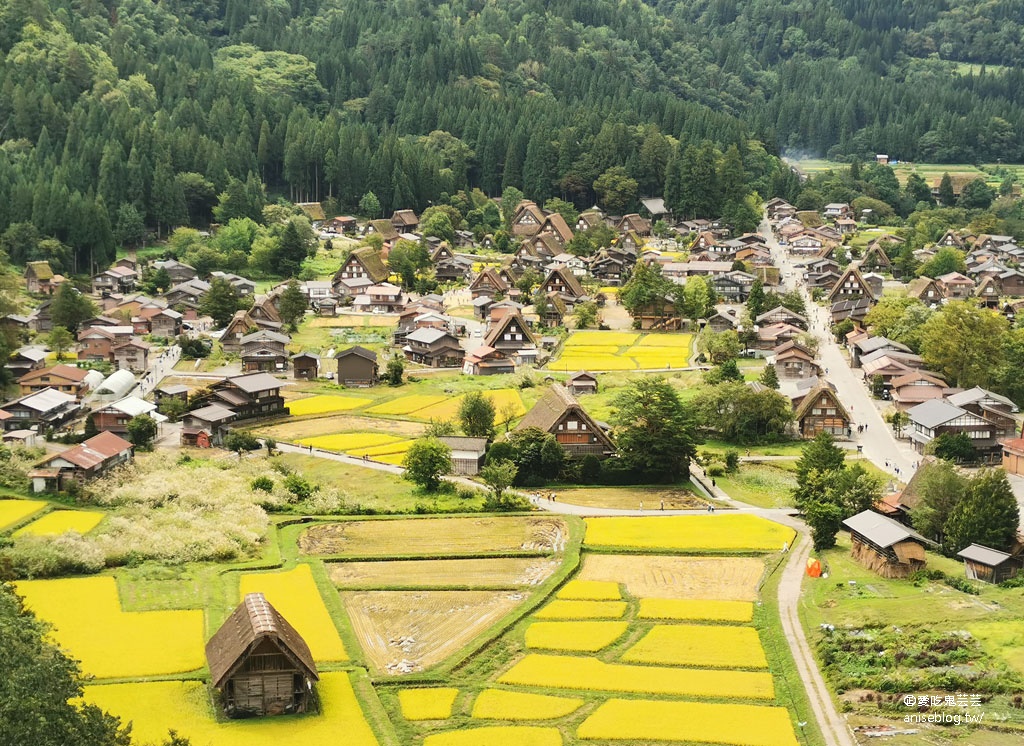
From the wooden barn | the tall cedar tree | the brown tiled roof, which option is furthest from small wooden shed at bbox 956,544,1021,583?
the tall cedar tree

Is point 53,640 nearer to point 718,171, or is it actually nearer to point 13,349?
point 13,349

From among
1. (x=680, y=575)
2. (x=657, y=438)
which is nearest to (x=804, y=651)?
(x=680, y=575)

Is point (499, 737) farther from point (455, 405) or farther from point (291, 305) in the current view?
point (291, 305)

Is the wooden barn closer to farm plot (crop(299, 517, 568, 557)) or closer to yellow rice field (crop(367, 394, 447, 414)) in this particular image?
farm plot (crop(299, 517, 568, 557))

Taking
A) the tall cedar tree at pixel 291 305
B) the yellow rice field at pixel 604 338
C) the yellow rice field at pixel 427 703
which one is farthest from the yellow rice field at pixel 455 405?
the yellow rice field at pixel 427 703

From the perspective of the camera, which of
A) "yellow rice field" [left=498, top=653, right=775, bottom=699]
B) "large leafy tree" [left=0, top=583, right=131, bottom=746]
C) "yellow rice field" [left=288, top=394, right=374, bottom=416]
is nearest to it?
"large leafy tree" [left=0, top=583, right=131, bottom=746]

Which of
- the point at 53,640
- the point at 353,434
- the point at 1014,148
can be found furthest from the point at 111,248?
the point at 1014,148
